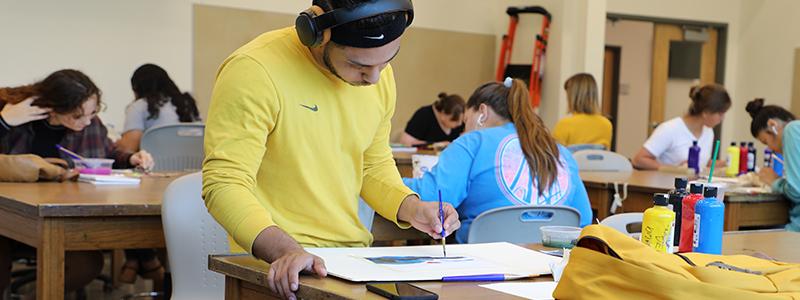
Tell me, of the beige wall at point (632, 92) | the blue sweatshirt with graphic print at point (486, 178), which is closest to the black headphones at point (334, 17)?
the blue sweatshirt with graphic print at point (486, 178)

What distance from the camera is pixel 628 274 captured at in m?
1.31

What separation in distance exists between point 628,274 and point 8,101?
10.3 ft

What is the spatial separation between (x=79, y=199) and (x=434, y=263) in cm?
146

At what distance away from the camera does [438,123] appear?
740cm

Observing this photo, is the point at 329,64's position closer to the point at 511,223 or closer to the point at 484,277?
the point at 484,277

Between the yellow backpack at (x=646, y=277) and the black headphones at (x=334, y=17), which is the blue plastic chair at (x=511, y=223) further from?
the yellow backpack at (x=646, y=277)

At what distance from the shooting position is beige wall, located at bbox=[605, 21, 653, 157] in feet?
30.5

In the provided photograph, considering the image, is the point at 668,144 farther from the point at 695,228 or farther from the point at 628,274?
the point at 628,274

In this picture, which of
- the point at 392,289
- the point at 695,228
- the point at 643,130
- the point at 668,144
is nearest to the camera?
the point at 392,289

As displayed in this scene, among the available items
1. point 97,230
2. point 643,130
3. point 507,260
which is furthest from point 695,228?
point 643,130

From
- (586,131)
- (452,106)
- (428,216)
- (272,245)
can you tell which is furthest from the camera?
(452,106)

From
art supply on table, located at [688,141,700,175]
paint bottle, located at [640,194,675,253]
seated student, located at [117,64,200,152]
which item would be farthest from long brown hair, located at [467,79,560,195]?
seated student, located at [117,64,200,152]

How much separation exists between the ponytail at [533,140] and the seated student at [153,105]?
2.59 m

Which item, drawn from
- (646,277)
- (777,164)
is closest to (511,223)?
(646,277)
